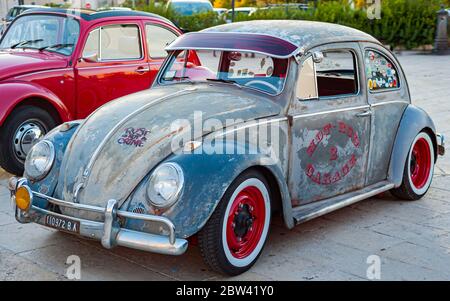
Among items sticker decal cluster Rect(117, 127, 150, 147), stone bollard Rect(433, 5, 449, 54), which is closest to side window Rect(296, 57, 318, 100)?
sticker decal cluster Rect(117, 127, 150, 147)

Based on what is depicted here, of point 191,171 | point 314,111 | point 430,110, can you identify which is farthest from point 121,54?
point 430,110

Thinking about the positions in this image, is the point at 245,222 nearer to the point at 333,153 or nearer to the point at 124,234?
the point at 124,234

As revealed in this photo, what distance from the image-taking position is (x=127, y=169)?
4.35m

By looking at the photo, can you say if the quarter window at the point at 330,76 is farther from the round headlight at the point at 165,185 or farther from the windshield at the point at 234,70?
the round headlight at the point at 165,185

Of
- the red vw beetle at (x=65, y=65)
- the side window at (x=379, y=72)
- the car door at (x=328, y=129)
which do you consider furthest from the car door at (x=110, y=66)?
the side window at (x=379, y=72)

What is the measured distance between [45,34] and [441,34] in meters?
Answer: 15.0

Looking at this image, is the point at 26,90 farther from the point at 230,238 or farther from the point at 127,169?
the point at 230,238

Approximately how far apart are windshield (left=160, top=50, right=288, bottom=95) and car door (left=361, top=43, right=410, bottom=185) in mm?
1022

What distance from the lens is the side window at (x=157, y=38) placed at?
27.9 feet

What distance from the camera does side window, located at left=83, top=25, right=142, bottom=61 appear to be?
7.89 metres

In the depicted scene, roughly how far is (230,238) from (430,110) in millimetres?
7472

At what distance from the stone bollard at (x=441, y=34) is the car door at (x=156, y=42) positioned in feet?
44.0
